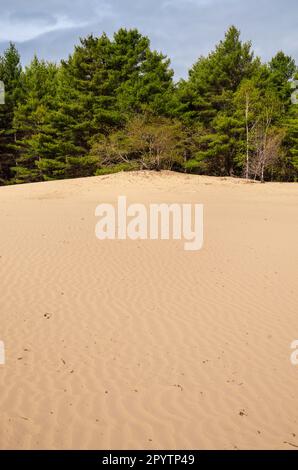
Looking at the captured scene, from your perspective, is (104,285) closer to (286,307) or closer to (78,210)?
(286,307)

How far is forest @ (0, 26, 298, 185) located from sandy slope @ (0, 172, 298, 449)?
1986cm

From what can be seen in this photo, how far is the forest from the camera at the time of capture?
30453 millimetres

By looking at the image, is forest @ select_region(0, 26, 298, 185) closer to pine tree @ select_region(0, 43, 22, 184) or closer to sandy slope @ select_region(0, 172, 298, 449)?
pine tree @ select_region(0, 43, 22, 184)

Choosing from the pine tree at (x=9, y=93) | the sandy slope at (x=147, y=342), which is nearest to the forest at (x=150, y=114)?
the pine tree at (x=9, y=93)

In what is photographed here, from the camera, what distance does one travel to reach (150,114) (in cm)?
3059

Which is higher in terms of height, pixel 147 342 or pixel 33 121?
pixel 33 121

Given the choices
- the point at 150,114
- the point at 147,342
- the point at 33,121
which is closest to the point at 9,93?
the point at 33,121

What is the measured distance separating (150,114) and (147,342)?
2724 cm

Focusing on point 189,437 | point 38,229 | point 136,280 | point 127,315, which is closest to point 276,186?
point 38,229

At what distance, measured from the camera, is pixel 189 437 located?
385cm

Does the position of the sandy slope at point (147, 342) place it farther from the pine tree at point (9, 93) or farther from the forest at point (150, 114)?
the pine tree at point (9, 93)

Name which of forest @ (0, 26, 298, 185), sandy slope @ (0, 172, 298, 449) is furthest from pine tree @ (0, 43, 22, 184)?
sandy slope @ (0, 172, 298, 449)

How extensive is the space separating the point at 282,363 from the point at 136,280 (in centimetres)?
371

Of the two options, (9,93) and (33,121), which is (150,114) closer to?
(33,121)
